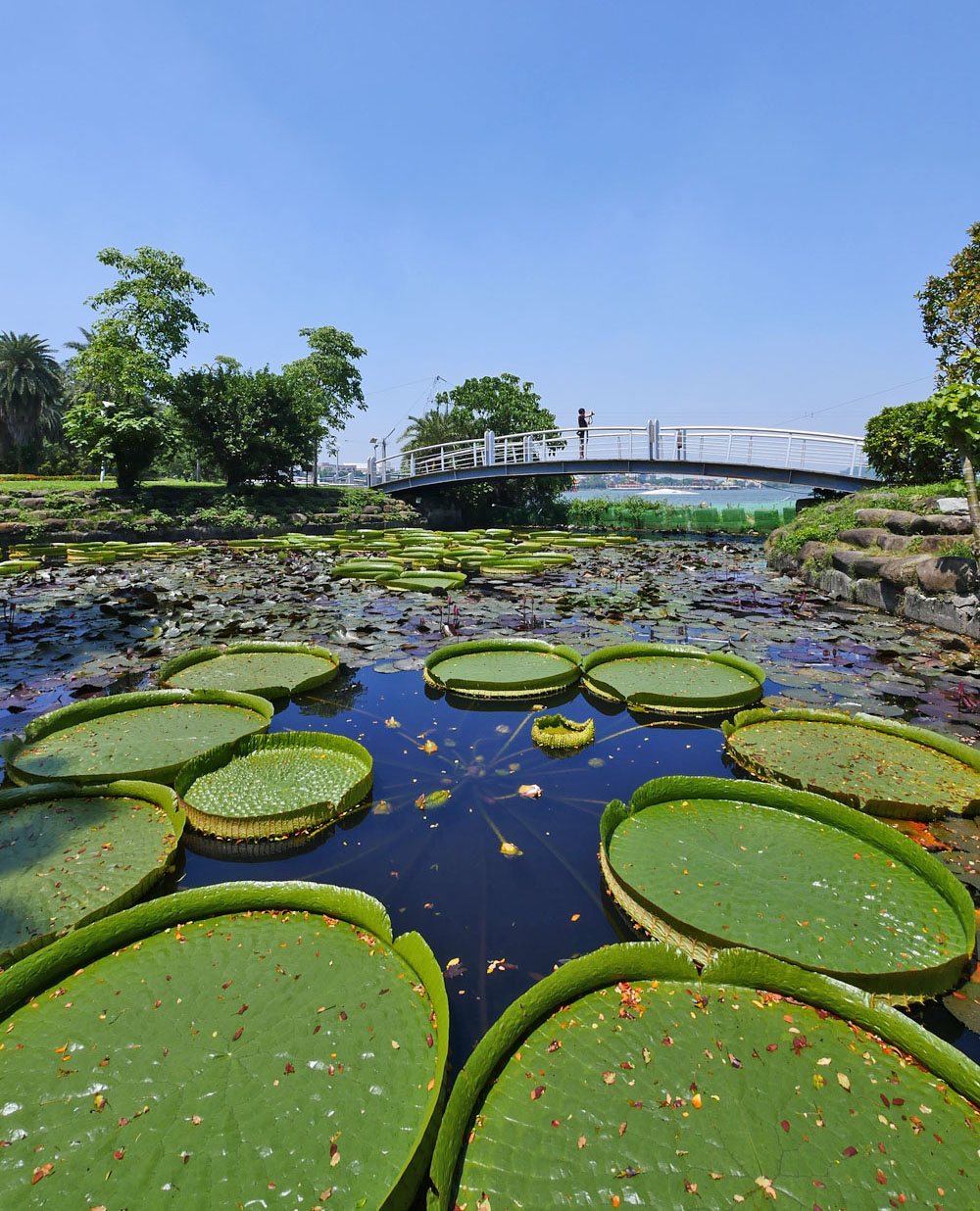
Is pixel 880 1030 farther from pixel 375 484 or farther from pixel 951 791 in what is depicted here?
pixel 375 484

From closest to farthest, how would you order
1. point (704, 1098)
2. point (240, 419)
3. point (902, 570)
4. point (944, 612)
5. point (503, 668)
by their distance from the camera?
point (704, 1098) → point (503, 668) → point (944, 612) → point (902, 570) → point (240, 419)

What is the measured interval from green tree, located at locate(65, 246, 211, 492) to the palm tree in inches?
717

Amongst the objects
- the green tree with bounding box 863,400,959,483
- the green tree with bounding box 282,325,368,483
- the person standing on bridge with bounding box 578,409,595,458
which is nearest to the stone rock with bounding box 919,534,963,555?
the green tree with bounding box 863,400,959,483

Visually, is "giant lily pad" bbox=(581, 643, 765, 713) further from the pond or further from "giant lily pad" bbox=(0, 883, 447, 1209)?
"giant lily pad" bbox=(0, 883, 447, 1209)

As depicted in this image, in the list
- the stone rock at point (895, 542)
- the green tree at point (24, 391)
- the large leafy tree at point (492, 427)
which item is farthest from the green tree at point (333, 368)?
the stone rock at point (895, 542)

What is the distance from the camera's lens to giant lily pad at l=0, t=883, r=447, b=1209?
4.22ft

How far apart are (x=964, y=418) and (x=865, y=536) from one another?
378 centimetres

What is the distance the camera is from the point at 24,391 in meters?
38.1

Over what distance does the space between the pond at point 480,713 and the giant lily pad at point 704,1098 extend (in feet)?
1.33

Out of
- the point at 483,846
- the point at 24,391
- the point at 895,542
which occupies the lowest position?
the point at 483,846

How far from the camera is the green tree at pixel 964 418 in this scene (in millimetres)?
6266

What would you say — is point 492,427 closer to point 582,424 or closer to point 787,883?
point 582,424

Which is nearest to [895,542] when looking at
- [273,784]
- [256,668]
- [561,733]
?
[561,733]

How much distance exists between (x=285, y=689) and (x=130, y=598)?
18.2 ft
